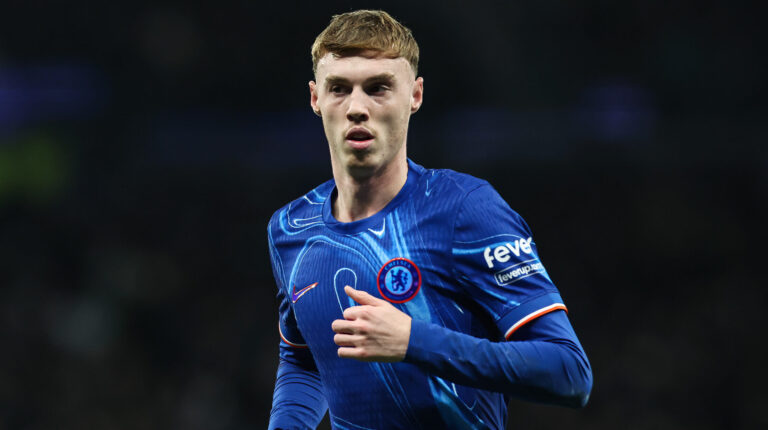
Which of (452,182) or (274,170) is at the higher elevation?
(452,182)

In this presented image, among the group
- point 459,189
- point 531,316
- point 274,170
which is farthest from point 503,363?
point 274,170

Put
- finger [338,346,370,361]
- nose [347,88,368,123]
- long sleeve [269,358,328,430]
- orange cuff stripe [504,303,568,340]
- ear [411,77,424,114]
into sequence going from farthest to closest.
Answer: long sleeve [269,358,328,430] → ear [411,77,424,114] → nose [347,88,368,123] → orange cuff stripe [504,303,568,340] → finger [338,346,370,361]

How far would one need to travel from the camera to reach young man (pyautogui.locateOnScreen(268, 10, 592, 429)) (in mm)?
2594

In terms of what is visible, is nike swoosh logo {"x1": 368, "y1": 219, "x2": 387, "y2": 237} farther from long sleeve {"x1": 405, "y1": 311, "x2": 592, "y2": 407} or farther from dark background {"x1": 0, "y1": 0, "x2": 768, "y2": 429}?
dark background {"x1": 0, "y1": 0, "x2": 768, "y2": 429}

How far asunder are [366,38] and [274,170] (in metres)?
8.92

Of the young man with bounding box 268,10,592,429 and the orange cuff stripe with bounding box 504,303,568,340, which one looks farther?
the orange cuff stripe with bounding box 504,303,568,340

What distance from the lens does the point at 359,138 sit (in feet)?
9.89

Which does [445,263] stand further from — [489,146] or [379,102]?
[489,146]

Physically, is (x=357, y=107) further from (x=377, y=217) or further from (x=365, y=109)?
(x=377, y=217)

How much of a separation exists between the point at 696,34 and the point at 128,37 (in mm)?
7676

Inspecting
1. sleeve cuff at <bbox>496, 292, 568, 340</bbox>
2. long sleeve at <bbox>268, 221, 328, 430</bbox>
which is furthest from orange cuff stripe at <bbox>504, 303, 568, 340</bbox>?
long sleeve at <bbox>268, 221, 328, 430</bbox>

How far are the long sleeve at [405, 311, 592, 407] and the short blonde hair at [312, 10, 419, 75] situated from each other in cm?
97

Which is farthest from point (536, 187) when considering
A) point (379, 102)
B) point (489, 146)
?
point (379, 102)

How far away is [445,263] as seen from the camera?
2836 millimetres
